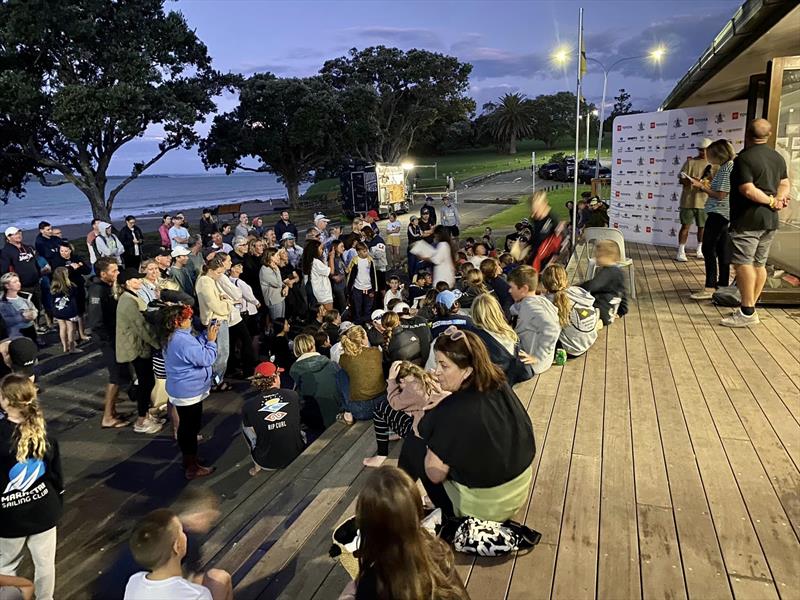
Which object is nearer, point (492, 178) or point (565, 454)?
point (565, 454)

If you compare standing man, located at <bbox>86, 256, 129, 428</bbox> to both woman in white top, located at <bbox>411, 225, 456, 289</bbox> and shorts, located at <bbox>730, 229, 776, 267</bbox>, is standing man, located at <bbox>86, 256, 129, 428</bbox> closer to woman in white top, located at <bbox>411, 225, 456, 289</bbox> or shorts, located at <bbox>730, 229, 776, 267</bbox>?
woman in white top, located at <bbox>411, 225, 456, 289</bbox>

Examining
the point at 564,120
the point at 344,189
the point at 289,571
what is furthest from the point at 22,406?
the point at 564,120

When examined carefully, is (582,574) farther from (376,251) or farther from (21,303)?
(376,251)

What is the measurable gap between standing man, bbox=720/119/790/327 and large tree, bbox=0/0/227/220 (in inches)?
799

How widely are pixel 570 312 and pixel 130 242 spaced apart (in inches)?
399

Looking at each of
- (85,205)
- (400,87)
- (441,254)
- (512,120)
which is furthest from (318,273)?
(85,205)

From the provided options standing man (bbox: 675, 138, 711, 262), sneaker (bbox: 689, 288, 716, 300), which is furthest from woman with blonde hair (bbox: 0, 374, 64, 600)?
standing man (bbox: 675, 138, 711, 262)

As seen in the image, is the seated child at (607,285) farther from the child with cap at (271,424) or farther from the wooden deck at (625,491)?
the child with cap at (271,424)

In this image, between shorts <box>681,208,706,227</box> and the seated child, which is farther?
shorts <box>681,208,706,227</box>

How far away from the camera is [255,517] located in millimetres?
3797

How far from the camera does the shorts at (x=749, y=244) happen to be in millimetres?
5035

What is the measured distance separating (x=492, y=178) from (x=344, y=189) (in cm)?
2785

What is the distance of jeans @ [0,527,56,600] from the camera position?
3.15 m

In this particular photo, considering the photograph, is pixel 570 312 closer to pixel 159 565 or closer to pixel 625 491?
pixel 625 491
